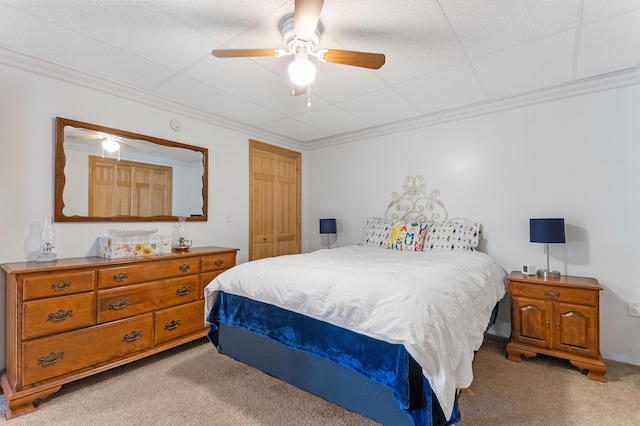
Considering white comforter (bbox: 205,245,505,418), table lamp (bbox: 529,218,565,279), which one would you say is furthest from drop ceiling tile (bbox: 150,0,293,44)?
table lamp (bbox: 529,218,565,279)

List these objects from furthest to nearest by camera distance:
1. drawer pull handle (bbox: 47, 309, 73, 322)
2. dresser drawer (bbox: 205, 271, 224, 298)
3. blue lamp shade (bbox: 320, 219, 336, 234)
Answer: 1. blue lamp shade (bbox: 320, 219, 336, 234)
2. dresser drawer (bbox: 205, 271, 224, 298)
3. drawer pull handle (bbox: 47, 309, 73, 322)

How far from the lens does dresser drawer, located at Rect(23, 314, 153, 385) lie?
6.59 feet

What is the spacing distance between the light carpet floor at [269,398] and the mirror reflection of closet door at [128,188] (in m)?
1.40

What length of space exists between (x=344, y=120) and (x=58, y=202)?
298 cm

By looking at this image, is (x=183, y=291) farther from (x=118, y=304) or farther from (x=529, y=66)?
(x=529, y=66)

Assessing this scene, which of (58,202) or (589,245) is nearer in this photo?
(58,202)

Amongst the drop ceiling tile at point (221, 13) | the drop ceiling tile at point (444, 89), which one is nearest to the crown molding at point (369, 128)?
the drop ceiling tile at point (444, 89)

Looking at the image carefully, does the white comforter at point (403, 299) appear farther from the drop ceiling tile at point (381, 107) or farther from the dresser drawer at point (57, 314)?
the drop ceiling tile at point (381, 107)

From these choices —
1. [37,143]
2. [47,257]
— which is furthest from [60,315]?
[37,143]

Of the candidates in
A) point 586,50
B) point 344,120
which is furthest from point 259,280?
point 586,50

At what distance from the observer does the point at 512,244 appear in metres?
3.15

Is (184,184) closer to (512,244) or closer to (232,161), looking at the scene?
(232,161)

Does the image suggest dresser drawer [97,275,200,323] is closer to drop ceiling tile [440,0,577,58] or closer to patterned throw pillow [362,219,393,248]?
patterned throw pillow [362,219,393,248]

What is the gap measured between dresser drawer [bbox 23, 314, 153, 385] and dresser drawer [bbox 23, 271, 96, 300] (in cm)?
30
